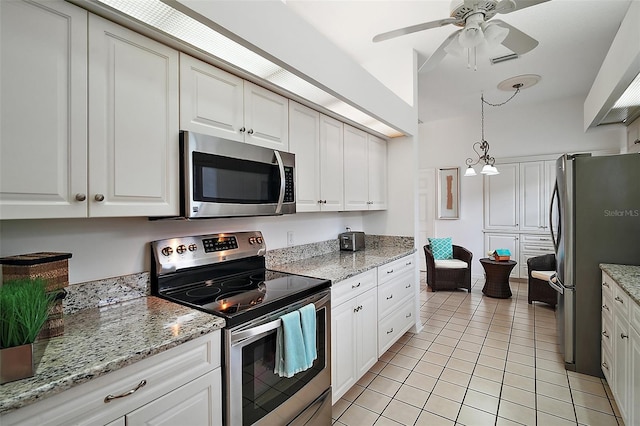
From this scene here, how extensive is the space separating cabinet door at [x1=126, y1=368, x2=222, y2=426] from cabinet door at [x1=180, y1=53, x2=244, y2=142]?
1174mm

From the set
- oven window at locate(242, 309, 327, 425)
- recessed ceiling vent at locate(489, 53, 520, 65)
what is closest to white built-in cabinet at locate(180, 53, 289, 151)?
oven window at locate(242, 309, 327, 425)

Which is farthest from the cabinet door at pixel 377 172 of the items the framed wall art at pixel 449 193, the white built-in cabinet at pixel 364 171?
the framed wall art at pixel 449 193

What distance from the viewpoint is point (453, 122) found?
20.1 feet

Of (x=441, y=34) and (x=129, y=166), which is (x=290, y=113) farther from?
(x=441, y=34)

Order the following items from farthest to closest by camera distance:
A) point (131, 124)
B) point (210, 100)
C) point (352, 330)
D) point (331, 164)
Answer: point (331, 164) → point (352, 330) → point (210, 100) → point (131, 124)

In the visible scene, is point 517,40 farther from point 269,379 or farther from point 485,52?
point 269,379

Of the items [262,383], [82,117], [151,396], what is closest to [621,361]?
[262,383]

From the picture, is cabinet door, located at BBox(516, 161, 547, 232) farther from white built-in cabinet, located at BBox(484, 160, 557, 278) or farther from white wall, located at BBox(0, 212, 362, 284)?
white wall, located at BBox(0, 212, 362, 284)

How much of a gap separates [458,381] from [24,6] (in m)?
3.25

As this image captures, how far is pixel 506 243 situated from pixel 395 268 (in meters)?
3.84

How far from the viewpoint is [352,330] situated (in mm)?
2191

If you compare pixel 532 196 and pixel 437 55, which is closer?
pixel 437 55

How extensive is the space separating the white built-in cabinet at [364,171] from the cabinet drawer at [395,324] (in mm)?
1042

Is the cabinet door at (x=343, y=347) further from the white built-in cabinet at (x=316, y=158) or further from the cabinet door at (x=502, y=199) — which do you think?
the cabinet door at (x=502, y=199)
